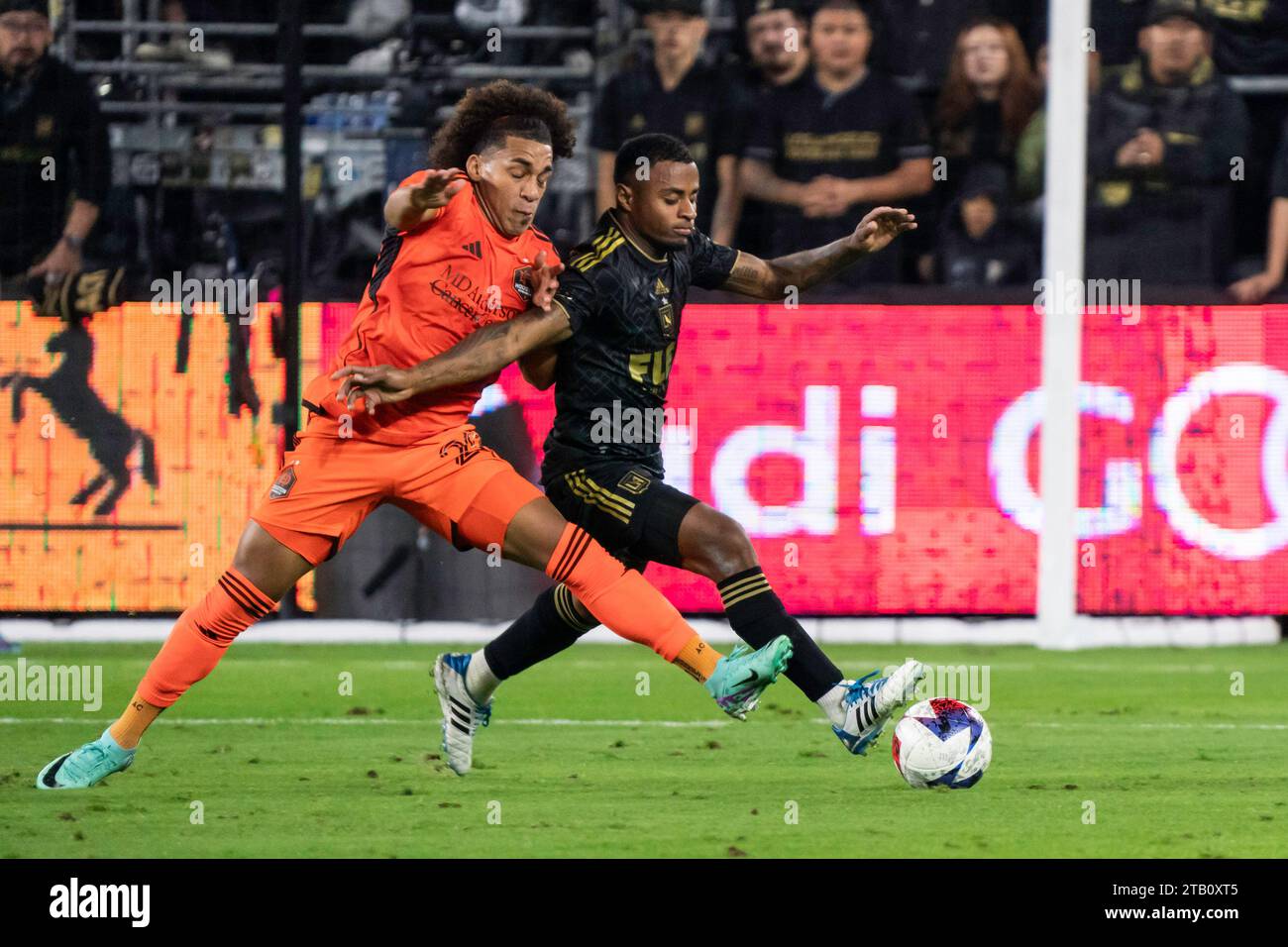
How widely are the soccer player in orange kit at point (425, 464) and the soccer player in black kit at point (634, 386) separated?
138mm

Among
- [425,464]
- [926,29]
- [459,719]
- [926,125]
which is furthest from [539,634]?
[926,29]

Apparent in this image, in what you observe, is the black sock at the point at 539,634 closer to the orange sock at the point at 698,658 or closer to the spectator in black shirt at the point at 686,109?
the orange sock at the point at 698,658

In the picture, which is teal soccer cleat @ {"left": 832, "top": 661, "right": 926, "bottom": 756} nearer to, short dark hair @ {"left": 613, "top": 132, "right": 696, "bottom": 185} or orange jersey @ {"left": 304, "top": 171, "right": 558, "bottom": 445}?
orange jersey @ {"left": 304, "top": 171, "right": 558, "bottom": 445}

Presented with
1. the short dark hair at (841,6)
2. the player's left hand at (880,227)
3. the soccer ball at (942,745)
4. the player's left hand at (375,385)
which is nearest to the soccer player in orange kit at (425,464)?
the player's left hand at (375,385)

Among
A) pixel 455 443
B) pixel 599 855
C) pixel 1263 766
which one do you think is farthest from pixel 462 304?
pixel 1263 766

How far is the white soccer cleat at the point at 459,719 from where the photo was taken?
647cm

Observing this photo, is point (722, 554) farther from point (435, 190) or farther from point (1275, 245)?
point (1275, 245)

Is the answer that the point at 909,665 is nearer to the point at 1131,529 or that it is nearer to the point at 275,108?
the point at 1131,529

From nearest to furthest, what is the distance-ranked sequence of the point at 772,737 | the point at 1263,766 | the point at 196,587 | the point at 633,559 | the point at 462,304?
the point at 462,304
the point at 633,559
the point at 1263,766
the point at 772,737
the point at 196,587

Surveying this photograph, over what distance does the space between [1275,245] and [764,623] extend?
17.2ft

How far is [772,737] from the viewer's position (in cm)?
726

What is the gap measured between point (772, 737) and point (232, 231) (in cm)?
428

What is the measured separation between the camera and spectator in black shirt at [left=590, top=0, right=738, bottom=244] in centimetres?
997

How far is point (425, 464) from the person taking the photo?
5.91 metres
